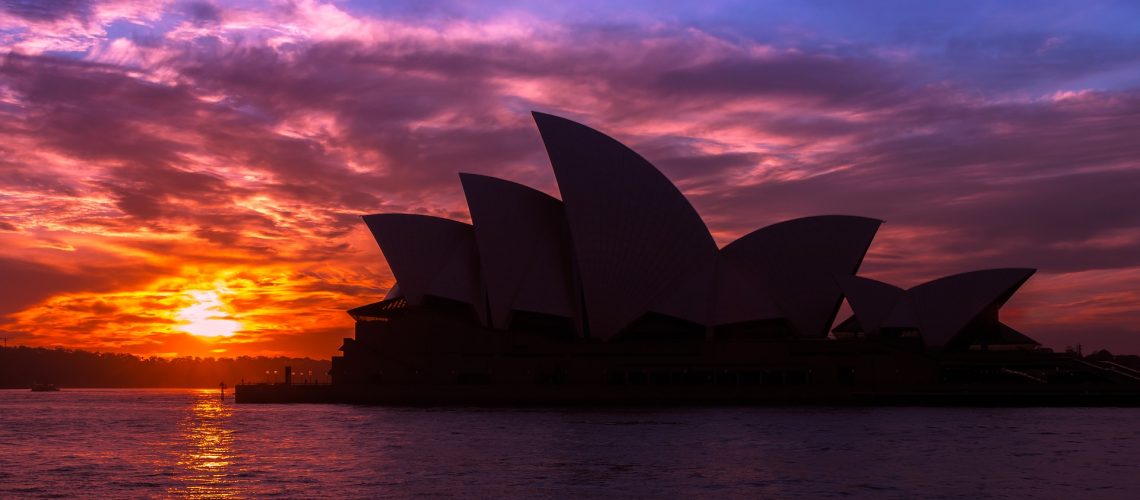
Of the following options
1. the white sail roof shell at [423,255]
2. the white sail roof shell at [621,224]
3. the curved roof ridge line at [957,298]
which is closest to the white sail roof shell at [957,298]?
the curved roof ridge line at [957,298]

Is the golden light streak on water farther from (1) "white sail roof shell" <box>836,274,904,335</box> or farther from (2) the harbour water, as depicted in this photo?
(1) "white sail roof shell" <box>836,274,904,335</box>

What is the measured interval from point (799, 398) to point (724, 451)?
3478 centimetres

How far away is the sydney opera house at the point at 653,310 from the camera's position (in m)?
69.2

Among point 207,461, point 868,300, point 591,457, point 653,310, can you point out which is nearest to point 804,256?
point 868,300

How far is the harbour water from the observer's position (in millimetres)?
28422

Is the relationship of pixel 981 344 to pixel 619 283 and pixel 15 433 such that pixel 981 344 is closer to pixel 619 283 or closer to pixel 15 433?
pixel 619 283

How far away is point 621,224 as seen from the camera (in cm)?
6856

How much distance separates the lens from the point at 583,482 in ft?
97.1

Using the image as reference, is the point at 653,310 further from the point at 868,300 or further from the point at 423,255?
the point at 423,255

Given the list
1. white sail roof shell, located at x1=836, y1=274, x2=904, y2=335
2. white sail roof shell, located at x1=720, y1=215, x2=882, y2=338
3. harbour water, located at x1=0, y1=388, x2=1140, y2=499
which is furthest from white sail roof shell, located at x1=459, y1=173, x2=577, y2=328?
white sail roof shell, located at x1=836, y1=274, x2=904, y2=335

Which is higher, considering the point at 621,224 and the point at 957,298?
the point at 621,224

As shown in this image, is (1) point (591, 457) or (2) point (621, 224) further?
(2) point (621, 224)

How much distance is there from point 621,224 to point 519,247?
7274mm

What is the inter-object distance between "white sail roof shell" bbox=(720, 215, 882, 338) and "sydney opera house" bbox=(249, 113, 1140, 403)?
0.31ft
